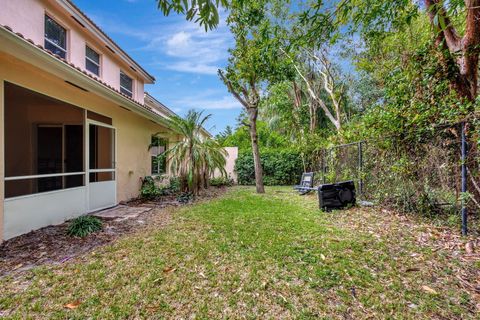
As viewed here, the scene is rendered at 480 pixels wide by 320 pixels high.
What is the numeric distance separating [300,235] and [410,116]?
3.11m

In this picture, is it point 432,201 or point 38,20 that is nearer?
point 432,201

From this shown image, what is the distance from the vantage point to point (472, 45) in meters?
4.01

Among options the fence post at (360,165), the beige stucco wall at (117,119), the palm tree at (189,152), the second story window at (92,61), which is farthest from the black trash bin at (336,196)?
the second story window at (92,61)

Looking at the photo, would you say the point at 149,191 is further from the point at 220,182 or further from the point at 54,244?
the point at 220,182

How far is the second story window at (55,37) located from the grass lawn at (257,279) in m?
5.68

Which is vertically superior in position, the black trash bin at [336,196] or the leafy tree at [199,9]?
the leafy tree at [199,9]

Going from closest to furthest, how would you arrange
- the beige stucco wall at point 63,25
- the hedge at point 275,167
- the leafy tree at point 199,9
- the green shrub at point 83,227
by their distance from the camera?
the leafy tree at point 199,9 → the green shrub at point 83,227 → the beige stucco wall at point 63,25 → the hedge at point 275,167

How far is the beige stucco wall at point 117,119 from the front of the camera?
3879 millimetres

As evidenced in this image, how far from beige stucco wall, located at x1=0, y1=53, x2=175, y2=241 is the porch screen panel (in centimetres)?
20

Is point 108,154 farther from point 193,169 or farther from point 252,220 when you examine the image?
point 252,220

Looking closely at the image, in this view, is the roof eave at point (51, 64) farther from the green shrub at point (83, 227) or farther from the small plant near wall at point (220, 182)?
the small plant near wall at point (220, 182)

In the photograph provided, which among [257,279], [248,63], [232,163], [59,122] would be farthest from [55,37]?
[232,163]

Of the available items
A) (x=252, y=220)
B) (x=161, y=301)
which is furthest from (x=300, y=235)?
(x=161, y=301)

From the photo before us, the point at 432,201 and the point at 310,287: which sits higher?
the point at 432,201
